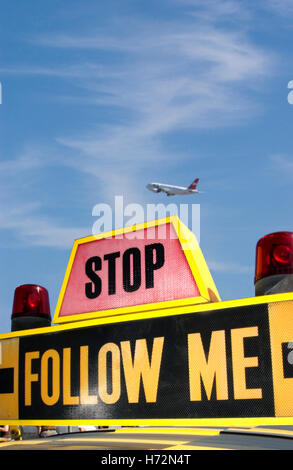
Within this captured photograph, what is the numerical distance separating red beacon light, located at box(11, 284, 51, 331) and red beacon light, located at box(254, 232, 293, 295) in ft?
7.16

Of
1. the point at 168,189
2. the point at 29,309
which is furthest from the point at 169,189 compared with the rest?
the point at 29,309

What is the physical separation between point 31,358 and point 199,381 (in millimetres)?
1680

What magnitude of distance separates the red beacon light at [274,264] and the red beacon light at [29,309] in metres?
2.18

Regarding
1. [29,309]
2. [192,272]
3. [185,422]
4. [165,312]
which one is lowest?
[185,422]

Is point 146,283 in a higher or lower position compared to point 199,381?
higher

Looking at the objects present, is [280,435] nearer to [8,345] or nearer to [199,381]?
[199,381]

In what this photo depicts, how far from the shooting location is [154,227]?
4.59m

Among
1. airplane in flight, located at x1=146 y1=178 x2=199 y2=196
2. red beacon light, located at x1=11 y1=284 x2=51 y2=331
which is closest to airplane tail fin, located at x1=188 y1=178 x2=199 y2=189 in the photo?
airplane in flight, located at x1=146 y1=178 x2=199 y2=196

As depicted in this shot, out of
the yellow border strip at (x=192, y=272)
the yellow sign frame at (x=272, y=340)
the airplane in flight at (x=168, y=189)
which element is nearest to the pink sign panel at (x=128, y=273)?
the yellow border strip at (x=192, y=272)

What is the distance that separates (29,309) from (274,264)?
7.95 ft

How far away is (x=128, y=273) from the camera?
183 inches

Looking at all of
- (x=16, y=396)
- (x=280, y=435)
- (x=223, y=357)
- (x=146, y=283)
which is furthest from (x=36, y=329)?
→ (x=280, y=435)

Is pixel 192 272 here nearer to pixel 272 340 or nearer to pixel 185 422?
pixel 272 340

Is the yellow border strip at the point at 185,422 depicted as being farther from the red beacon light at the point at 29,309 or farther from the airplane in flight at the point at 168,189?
the airplane in flight at the point at 168,189
